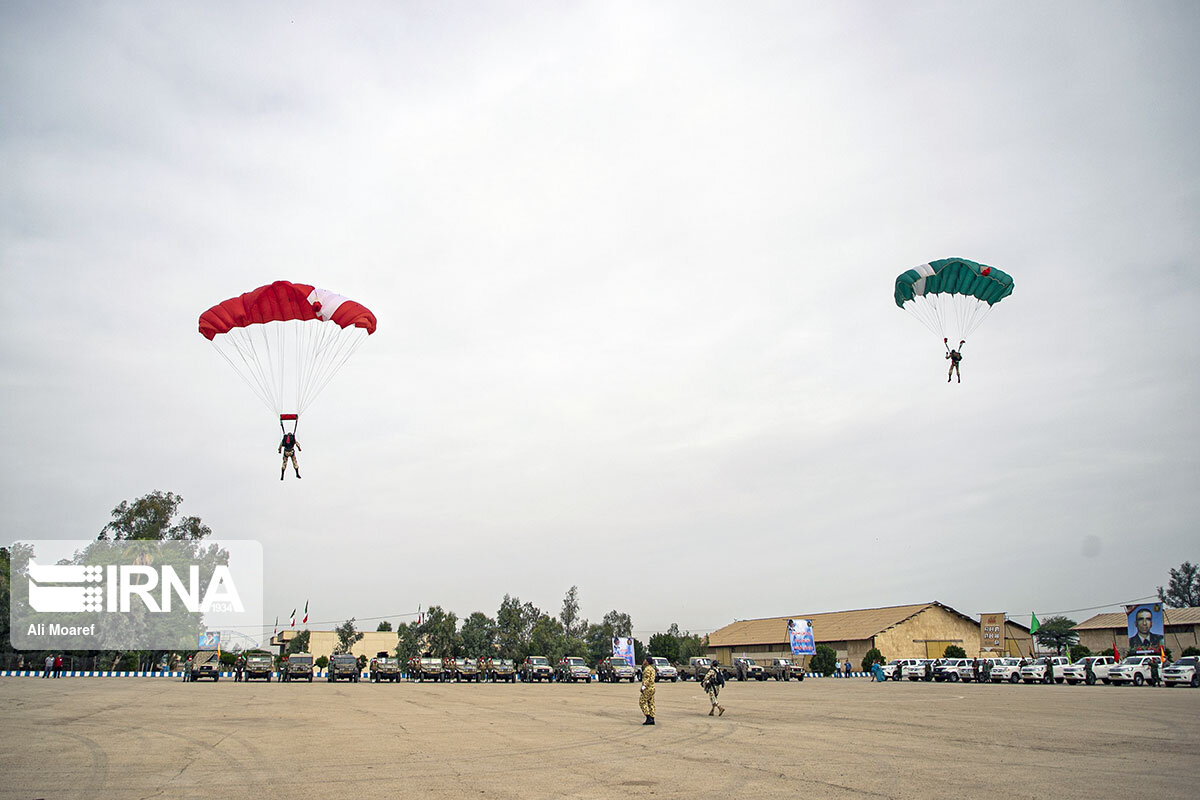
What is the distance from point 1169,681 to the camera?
1313 inches

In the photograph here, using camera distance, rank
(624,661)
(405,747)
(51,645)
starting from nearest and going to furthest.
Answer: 1. (405,747)
2. (624,661)
3. (51,645)

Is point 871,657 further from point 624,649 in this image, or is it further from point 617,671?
point 617,671

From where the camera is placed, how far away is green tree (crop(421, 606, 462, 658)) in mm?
71875

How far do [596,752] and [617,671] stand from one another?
35924mm

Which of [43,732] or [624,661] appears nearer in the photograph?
[43,732]

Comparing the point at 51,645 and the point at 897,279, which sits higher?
the point at 897,279

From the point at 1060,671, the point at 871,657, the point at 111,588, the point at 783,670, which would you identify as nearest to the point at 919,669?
the point at 783,670

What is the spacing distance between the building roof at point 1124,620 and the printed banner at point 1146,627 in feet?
39.9

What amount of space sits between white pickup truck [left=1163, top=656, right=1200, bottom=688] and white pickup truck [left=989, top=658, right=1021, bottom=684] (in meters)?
8.80

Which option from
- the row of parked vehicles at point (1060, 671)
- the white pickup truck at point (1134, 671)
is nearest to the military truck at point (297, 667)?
the row of parked vehicles at point (1060, 671)

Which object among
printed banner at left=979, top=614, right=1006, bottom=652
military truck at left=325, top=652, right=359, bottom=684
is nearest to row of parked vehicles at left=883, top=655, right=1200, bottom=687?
printed banner at left=979, top=614, right=1006, bottom=652

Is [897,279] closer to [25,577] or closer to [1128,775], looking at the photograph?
[1128,775]

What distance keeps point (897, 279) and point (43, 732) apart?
980 inches

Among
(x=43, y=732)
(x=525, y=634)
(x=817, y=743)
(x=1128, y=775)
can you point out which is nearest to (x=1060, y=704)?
(x=817, y=743)
